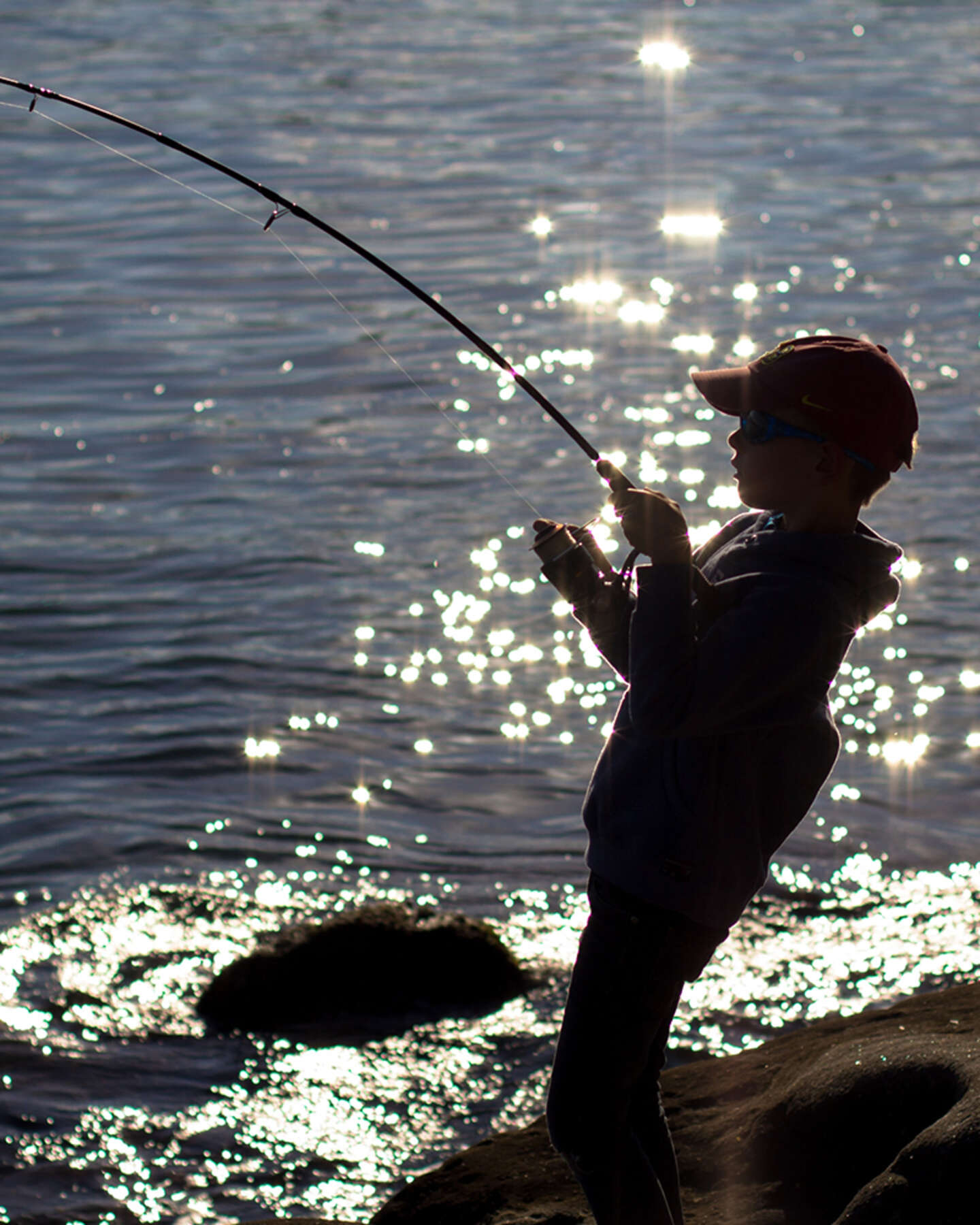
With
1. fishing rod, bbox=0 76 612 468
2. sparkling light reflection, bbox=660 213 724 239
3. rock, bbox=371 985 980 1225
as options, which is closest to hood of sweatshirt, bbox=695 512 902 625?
fishing rod, bbox=0 76 612 468

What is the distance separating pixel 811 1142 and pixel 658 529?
1652 millimetres

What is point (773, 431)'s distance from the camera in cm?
296

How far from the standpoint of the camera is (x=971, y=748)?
777 centimetres

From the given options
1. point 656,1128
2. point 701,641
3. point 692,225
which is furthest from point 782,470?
point 692,225

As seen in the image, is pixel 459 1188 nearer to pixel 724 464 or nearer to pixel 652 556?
pixel 652 556

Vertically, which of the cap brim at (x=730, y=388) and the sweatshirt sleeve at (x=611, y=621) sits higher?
the cap brim at (x=730, y=388)

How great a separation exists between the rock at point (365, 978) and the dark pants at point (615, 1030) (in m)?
2.76

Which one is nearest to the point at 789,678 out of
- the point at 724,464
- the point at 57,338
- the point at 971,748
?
the point at 971,748

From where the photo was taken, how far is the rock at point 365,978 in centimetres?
584

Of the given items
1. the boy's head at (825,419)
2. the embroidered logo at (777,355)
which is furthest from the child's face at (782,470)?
the embroidered logo at (777,355)

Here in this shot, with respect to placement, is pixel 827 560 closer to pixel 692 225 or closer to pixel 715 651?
pixel 715 651

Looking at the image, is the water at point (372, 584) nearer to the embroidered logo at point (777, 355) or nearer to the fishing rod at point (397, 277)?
the fishing rod at point (397, 277)

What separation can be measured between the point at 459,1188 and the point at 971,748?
4097 mm

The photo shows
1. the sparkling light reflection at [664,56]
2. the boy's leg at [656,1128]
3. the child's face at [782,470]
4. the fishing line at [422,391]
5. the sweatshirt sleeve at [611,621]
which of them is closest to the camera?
the child's face at [782,470]
